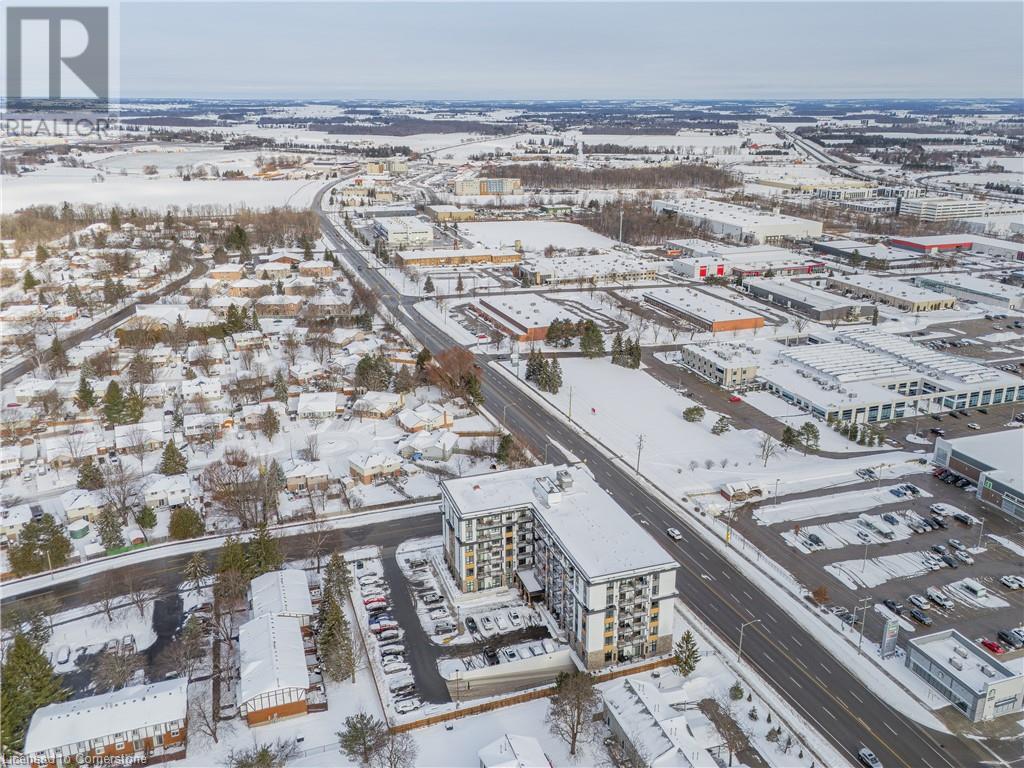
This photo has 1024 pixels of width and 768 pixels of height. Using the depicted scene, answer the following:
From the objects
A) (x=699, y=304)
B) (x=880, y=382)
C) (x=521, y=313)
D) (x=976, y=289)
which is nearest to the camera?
(x=880, y=382)

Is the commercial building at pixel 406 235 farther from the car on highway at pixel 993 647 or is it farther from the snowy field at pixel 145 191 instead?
the car on highway at pixel 993 647

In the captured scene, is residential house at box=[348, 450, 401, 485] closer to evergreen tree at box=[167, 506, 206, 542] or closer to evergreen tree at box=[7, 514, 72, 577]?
evergreen tree at box=[167, 506, 206, 542]

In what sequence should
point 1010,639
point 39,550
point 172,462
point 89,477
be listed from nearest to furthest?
point 1010,639, point 39,550, point 89,477, point 172,462

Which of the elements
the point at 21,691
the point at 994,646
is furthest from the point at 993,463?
the point at 21,691

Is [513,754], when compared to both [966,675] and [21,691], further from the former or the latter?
[966,675]

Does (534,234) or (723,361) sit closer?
(723,361)

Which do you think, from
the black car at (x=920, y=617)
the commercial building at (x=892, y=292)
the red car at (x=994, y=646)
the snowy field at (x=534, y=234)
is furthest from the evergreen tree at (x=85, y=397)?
the commercial building at (x=892, y=292)
